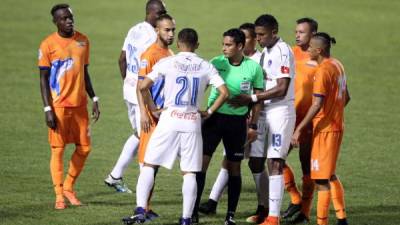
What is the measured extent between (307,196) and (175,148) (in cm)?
235

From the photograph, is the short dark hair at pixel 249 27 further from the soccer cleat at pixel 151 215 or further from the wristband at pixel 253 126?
the soccer cleat at pixel 151 215

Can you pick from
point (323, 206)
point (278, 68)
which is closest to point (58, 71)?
point (278, 68)

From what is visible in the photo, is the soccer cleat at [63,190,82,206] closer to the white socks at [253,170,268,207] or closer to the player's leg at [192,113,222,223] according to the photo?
the player's leg at [192,113,222,223]

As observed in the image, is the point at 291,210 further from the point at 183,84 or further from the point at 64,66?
the point at 64,66

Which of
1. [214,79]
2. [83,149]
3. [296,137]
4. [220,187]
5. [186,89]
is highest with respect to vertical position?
[214,79]

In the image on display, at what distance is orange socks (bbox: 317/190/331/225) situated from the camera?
12914mm

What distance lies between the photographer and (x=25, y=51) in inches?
1193

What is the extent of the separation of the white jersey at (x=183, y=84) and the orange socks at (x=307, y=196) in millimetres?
2224

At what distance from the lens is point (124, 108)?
23.4 meters

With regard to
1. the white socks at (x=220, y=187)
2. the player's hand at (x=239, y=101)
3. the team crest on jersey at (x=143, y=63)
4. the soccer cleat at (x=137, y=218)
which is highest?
the team crest on jersey at (x=143, y=63)

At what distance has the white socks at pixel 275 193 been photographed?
42.8 ft

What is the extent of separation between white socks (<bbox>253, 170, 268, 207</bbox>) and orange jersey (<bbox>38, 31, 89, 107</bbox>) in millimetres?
2716

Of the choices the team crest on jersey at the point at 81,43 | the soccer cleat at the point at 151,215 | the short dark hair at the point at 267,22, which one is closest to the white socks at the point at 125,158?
the team crest on jersey at the point at 81,43

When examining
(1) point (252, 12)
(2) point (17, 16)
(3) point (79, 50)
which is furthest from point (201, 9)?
(3) point (79, 50)
